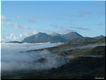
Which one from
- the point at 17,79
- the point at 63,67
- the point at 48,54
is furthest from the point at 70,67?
the point at 17,79

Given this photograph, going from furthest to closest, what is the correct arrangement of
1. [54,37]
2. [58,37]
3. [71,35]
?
1. [71,35]
2. [54,37]
3. [58,37]

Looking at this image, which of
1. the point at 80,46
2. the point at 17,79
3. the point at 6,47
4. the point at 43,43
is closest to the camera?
the point at 17,79

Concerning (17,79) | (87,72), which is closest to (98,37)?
(87,72)

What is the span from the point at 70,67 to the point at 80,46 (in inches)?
73.4

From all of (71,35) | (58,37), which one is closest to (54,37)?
(58,37)

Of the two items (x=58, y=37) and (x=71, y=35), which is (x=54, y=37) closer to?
(x=58, y=37)

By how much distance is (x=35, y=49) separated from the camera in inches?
566

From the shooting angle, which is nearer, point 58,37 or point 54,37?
point 58,37

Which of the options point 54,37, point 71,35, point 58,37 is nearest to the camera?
point 58,37

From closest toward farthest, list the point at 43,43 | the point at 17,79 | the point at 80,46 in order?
the point at 17,79 → the point at 43,43 → the point at 80,46

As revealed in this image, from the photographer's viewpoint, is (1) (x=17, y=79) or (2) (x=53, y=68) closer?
(1) (x=17, y=79)

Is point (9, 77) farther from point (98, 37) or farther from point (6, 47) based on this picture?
point (98, 37)

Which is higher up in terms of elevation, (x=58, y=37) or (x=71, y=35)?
(x=71, y=35)

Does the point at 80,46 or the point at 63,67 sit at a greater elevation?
the point at 80,46
